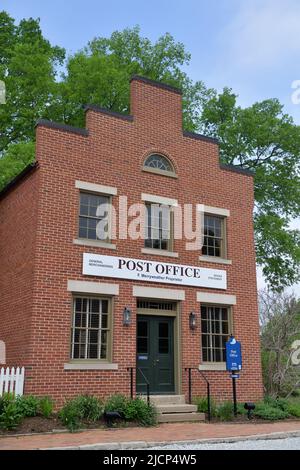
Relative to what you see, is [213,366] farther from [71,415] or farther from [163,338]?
[71,415]

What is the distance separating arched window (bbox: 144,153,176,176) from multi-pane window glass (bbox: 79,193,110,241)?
78.9 inches

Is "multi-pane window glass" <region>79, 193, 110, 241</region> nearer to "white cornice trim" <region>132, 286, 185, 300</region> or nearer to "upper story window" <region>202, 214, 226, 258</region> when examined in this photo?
"white cornice trim" <region>132, 286, 185, 300</region>

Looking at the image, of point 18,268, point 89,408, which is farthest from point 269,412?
point 18,268

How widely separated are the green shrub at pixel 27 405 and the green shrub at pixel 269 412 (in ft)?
19.5

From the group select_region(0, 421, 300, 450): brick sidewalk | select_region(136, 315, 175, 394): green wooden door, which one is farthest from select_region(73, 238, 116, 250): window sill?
select_region(0, 421, 300, 450): brick sidewalk

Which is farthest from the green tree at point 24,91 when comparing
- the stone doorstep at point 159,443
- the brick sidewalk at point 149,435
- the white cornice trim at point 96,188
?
the stone doorstep at point 159,443

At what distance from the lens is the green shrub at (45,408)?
476 inches

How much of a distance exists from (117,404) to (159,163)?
7.45 metres

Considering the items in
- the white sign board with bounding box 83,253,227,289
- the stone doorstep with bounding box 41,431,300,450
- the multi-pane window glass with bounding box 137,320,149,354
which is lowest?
the stone doorstep with bounding box 41,431,300,450

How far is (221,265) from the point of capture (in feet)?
55.1

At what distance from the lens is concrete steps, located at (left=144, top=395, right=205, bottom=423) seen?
1343 centimetres
